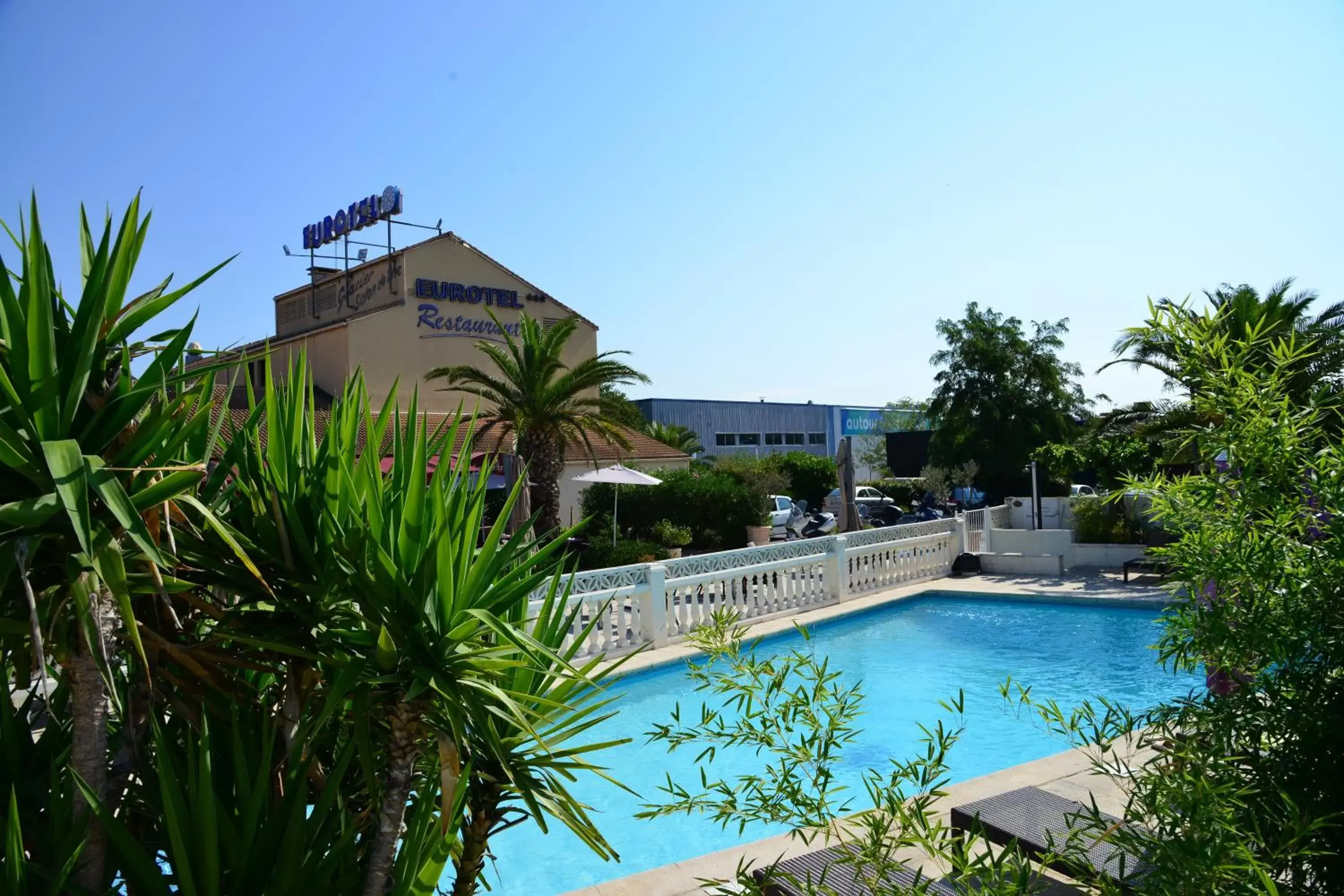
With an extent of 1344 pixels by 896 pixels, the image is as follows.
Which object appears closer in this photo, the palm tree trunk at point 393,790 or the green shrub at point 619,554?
the palm tree trunk at point 393,790

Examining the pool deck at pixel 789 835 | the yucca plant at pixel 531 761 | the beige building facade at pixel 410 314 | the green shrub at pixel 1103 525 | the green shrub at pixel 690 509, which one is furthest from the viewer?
the beige building facade at pixel 410 314

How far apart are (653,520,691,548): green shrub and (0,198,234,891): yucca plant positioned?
57.5 feet

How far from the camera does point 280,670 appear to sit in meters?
2.40

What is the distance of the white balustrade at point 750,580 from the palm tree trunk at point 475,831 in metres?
5.38

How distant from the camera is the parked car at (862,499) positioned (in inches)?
1197

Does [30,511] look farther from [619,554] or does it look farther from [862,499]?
[862,499]

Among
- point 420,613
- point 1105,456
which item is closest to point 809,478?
point 1105,456

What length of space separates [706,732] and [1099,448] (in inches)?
819

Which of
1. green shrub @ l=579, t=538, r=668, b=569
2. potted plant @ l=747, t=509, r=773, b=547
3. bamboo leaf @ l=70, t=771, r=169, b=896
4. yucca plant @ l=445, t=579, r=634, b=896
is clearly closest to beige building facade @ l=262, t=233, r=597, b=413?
potted plant @ l=747, t=509, r=773, b=547

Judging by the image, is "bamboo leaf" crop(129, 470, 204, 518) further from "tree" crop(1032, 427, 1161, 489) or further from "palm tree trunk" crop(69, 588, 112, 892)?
"tree" crop(1032, 427, 1161, 489)

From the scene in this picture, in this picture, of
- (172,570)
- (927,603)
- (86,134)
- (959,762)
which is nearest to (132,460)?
(172,570)

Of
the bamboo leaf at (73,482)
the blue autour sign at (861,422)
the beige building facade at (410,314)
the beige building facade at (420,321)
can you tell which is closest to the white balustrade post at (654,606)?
the bamboo leaf at (73,482)

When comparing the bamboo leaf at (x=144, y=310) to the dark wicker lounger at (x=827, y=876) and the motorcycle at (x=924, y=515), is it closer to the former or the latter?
the dark wicker lounger at (x=827, y=876)

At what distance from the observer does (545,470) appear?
58.3ft
